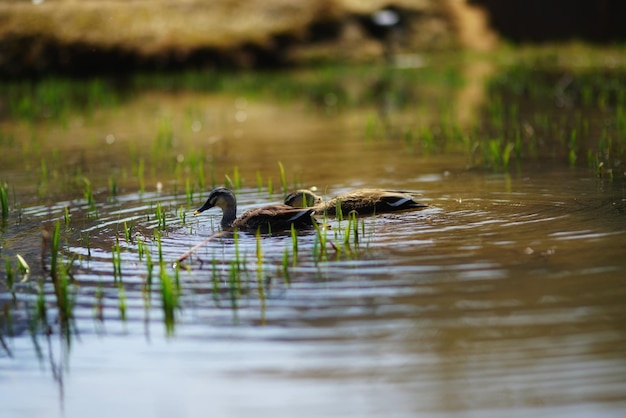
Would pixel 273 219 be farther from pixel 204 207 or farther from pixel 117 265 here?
pixel 117 265

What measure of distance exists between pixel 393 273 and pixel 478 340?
1208mm

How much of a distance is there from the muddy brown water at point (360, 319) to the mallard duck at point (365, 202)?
6.6 inches

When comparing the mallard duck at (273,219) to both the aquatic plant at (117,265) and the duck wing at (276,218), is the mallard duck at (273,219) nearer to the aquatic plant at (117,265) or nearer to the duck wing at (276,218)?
the duck wing at (276,218)

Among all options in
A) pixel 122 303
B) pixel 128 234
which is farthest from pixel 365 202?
pixel 122 303

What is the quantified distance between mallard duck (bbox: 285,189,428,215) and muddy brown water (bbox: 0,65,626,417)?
0.17 metres

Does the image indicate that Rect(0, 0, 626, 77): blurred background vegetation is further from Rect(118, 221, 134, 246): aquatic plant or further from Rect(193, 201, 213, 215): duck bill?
Rect(118, 221, 134, 246): aquatic plant

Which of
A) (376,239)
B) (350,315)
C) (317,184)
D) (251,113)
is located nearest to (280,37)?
(251,113)

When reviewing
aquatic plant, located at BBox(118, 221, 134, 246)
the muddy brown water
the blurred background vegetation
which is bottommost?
the muddy brown water

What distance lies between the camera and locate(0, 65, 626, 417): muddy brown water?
4008 mm

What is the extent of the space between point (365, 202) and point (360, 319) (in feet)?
9.85

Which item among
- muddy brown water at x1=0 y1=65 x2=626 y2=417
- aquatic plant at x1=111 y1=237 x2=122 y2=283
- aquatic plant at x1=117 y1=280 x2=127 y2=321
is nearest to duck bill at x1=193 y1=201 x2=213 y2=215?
muddy brown water at x1=0 y1=65 x2=626 y2=417

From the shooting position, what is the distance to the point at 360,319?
485cm

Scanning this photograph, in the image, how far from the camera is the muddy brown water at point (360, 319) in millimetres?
4008

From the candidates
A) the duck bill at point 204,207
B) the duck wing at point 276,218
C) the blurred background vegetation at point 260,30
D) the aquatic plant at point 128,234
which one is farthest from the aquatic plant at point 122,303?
the blurred background vegetation at point 260,30
